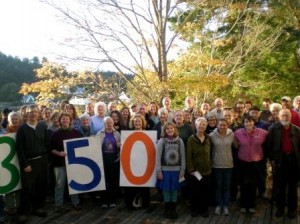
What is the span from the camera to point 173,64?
32.3 ft

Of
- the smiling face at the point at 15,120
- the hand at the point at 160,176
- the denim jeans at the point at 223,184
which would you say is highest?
the smiling face at the point at 15,120

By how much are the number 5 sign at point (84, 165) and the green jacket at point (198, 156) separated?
4.91 ft

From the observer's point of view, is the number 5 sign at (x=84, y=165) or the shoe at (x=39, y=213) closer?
the shoe at (x=39, y=213)

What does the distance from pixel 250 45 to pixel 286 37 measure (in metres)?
3.99

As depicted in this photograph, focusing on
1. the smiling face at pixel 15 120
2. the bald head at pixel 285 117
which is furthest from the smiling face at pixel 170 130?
the smiling face at pixel 15 120

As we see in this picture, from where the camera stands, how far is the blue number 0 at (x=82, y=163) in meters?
5.61

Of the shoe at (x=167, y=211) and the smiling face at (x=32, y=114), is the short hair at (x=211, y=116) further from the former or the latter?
the smiling face at (x=32, y=114)

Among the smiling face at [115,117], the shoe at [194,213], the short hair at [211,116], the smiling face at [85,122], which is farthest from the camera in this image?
the smiling face at [85,122]

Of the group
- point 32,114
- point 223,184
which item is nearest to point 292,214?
point 223,184

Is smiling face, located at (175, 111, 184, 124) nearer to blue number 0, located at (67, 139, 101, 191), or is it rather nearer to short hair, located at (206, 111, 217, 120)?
short hair, located at (206, 111, 217, 120)

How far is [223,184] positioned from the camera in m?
5.50

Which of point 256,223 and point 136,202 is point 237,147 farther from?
point 136,202

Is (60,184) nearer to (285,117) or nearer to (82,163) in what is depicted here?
(82,163)

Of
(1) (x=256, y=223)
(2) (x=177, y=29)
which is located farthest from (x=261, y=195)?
(2) (x=177, y=29)
